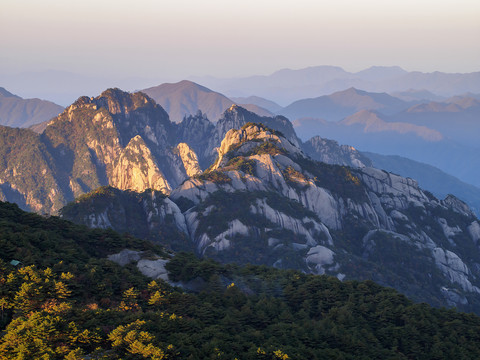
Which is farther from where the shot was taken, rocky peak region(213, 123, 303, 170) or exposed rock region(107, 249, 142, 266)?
rocky peak region(213, 123, 303, 170)

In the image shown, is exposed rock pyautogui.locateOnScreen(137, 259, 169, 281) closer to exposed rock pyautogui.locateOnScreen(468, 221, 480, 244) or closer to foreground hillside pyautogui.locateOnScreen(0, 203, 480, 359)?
foreground hillside pyautogui.locateOnScreen(0, 203, 480, 359)

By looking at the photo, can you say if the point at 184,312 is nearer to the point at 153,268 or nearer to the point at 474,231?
the point at 153,268

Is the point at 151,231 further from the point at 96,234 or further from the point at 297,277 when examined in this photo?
the point at 297,277

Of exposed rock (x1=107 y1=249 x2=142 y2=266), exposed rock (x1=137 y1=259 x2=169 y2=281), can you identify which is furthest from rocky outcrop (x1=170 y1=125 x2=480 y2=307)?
exposed rock (x1=137 y1=259 x2=169 y2=281)

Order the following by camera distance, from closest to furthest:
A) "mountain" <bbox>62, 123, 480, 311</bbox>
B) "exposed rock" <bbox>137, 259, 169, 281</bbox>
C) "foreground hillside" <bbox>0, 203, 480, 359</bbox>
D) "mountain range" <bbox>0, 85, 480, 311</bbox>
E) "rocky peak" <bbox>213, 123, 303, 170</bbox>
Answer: "foreground hillside" <bbox>0, 203, 480, 359</bbox> < "exposed rock" <bbox>137, 259, 169, 281</bbox> < "mountain" <bbox>62, 123, 480, 311</bbox> < "mountain range" <bbox>0, 85, 480, 311</bbox> < "rocky peak" <bbox>213, 123, 303, 170</bbox>

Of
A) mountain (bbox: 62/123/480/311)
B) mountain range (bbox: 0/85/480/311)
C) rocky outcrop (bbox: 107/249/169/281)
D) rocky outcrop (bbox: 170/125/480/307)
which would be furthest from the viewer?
rocky outcrop (bbox: 170/125/480/307)
